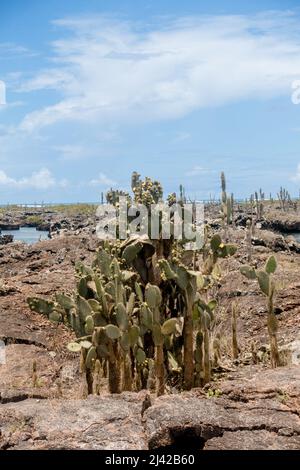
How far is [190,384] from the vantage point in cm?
830

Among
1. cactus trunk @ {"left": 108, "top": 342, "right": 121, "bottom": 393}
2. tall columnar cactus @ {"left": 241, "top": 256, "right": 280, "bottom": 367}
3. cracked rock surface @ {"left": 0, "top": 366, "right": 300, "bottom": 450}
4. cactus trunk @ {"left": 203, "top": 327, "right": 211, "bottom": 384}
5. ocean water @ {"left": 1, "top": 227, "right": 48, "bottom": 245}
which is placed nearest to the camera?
cracked rock surface @ {"left": 0, "top": 366, "right": 300, "bottom": 450}

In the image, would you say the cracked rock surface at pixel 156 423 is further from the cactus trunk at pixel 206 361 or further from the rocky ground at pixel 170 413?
the cactus trunk at pixel 206 361

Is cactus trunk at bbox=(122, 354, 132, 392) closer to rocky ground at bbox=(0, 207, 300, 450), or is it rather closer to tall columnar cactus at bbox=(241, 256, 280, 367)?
rocky ground at bbox=(0, 207, 300, 450)

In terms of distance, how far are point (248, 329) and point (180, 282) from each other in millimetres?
5662

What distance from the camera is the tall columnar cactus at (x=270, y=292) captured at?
28.5ft

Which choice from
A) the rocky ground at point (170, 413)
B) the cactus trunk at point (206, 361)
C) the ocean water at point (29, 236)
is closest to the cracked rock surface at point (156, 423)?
the rocky ground at point (170, 413)

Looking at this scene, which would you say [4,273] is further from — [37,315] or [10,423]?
[10,423]

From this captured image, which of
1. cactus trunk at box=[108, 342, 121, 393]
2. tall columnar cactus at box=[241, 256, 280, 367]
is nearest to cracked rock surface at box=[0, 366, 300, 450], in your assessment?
cactus trunk at box=[108, 342, 121, 393]

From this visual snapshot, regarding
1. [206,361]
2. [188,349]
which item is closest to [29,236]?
[188,349]

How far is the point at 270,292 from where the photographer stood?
30.0ft

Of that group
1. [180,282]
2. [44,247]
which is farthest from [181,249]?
[44,247]

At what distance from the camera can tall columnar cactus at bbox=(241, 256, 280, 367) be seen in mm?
8680

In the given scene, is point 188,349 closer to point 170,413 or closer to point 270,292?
point 270,292
